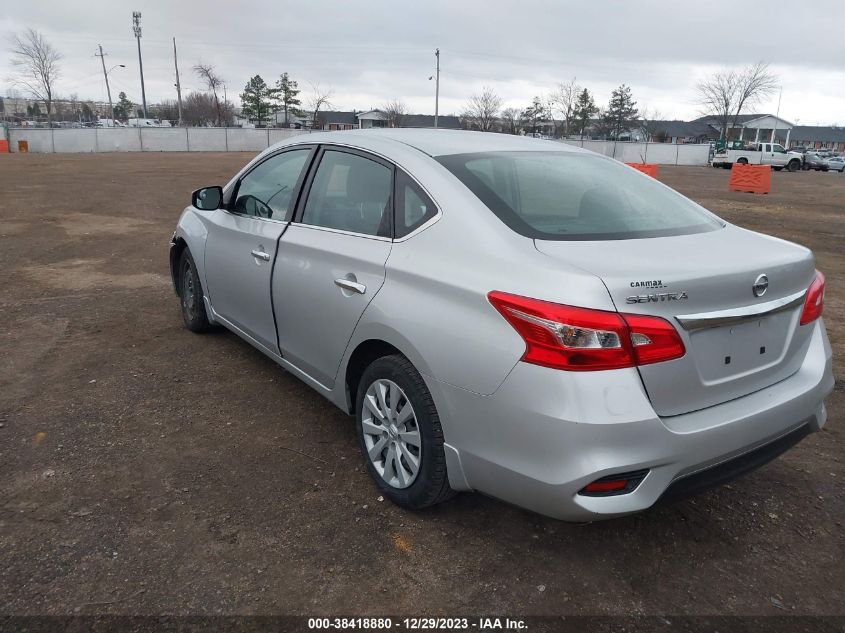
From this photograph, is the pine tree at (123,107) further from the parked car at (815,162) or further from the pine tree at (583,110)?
the parked car at (815,162)

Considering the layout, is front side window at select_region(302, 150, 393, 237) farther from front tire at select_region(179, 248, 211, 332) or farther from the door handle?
front tire at select_region(179, 248, 211, 332)

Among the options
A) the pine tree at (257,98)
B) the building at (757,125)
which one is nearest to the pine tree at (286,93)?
the pine tree at (257,98)

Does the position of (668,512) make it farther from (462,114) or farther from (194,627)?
(462,114)

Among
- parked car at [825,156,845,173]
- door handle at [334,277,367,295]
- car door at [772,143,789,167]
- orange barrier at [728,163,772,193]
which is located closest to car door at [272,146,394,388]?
door handle at [334,277,367,295]

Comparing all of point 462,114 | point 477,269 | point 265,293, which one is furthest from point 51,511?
point 462,114

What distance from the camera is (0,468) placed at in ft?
10.8

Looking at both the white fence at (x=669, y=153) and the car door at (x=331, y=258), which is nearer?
the car door at (x=331, y=258)

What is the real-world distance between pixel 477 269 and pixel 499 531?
3.95ft

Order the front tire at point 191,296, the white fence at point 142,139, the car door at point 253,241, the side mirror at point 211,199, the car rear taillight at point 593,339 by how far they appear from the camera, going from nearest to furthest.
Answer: the car rear taillight at point 593,339
the car door at point 253,241
the side mirror at point 211,199
the front tire at point 191,296
the white fence at point 142,139

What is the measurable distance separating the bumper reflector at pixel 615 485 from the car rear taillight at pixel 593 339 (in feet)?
1.25

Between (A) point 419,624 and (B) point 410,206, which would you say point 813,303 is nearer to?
(B) point 410,206

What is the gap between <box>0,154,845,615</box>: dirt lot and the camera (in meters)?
2.44

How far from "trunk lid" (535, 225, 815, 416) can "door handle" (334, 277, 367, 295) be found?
2.84 ft

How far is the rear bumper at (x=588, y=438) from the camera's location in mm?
2135
